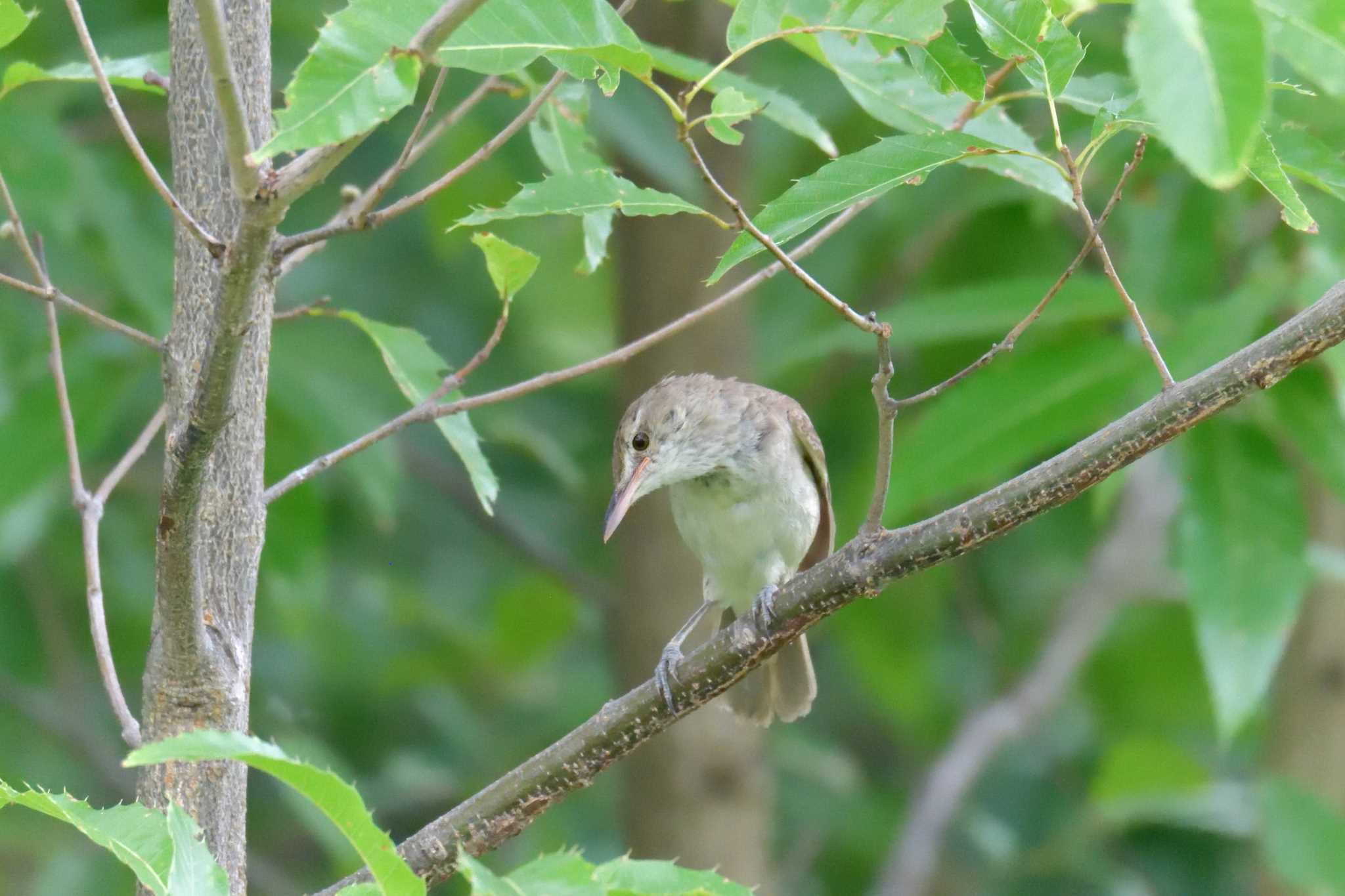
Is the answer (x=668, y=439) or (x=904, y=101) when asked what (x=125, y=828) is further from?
(x=668, y=439)

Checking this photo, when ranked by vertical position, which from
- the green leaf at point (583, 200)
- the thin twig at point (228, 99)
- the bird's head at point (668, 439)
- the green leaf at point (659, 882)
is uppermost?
the bird's head at point (668, 439)

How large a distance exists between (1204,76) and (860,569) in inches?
42.3

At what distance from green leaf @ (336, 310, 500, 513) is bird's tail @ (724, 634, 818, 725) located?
2007 millimetres

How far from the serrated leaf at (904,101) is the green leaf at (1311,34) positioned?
1103 millimetres

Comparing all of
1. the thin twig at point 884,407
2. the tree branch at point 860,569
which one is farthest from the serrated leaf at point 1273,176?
the thin twig at point 884,407

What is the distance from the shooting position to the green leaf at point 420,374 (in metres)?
2.74

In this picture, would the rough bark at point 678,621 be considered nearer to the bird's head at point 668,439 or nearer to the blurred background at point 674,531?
the blurred background at point 674,531

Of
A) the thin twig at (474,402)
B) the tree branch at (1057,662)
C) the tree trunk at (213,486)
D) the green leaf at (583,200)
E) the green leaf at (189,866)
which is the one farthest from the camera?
the tree branch at (1057,662)

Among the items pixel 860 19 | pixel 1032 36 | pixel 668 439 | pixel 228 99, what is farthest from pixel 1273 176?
pixel 668 439

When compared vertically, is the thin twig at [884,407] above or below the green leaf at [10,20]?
below

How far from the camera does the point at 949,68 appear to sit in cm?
222

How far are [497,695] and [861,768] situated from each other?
1.98 meters

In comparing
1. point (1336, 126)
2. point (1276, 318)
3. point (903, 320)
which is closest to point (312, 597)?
point (903, 320)

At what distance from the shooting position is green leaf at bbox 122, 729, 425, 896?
5.35ft
